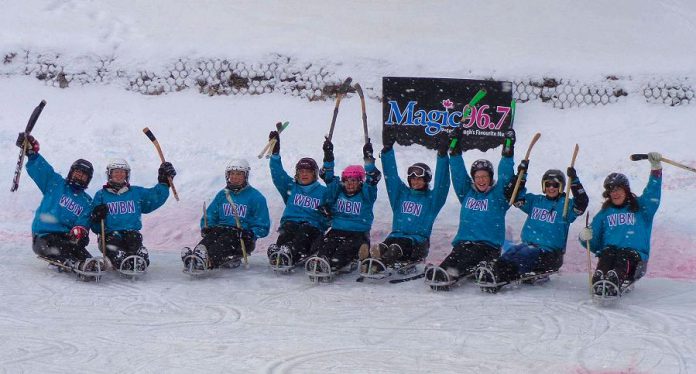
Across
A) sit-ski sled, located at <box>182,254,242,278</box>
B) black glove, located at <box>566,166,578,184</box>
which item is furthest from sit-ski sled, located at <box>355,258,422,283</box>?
black glove, located at <box>566,166,578,184</box>

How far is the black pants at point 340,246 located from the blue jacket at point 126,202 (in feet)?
5.38

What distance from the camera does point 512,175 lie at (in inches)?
330

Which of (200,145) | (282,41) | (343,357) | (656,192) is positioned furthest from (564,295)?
(282,41)

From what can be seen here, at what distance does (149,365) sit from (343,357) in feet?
4.06

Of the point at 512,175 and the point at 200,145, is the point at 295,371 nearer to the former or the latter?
the point at 512,175

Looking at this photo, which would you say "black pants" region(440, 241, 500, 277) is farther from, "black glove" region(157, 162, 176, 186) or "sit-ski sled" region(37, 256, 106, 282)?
"sit-ski sled" region(37, 256, 106, 282)

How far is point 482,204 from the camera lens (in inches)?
332

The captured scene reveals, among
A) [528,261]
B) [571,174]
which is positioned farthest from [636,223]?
[528,261]

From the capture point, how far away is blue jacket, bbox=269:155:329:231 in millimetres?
9055

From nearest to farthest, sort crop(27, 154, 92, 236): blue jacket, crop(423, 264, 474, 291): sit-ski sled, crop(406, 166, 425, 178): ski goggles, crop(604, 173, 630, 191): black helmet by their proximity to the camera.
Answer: crop(423, 264, 474, 291): sit-ski sled → crop(604, 173, 630, 191): black helmet → crop(27, 154, 92, 236): blue jacket → crop(406, 166, 425, 178): ski goggles

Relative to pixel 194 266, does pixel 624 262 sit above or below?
above

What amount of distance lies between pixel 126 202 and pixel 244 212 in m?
1.13

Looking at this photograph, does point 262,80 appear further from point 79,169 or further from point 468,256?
point 468,256

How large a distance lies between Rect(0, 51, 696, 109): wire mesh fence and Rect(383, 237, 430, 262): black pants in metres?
3.74
